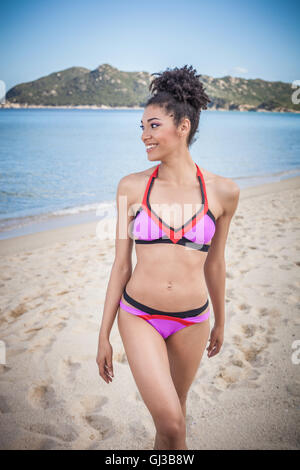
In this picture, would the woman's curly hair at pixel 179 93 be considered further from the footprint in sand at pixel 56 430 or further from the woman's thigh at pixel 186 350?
the footprint in sand at pixel 56 430

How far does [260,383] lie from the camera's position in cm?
311

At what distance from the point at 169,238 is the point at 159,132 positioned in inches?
26.9

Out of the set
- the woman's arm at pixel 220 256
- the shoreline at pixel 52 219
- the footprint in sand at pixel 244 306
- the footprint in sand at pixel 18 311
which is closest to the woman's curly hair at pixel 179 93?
the woman's arm at pixel 220 256

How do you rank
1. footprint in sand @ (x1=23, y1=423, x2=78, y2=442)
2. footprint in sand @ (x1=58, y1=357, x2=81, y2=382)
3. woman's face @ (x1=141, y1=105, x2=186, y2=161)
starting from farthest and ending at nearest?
footprint in sand @ (x1=58, y1=357, x2=81, y2=382) → footprint in sand @ (x1=23, y1=423, x2=78, y2=442) → woman's face @ (x1=141, y1=105, x2=186, y2=161)

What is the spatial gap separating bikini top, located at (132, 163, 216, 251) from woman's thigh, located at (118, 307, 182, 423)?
1.71 ft

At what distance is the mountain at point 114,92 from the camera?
12294cm

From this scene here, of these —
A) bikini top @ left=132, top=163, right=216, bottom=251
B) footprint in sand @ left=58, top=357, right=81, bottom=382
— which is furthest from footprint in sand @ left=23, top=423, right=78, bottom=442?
bikini top @ left=132, top=163, right=216, bottom=251

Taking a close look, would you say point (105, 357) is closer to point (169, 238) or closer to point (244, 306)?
point (169, 238)

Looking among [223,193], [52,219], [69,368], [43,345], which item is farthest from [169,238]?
[52,219]

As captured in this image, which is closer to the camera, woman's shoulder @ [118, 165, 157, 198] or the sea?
woman's shoulder @ [118, 165, 157, 198]

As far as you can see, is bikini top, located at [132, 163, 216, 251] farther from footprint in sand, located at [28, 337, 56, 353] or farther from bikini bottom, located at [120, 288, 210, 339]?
footprint in sand, located at [28, 337, 56, 353]

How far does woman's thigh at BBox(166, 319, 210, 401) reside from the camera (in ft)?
6.48
